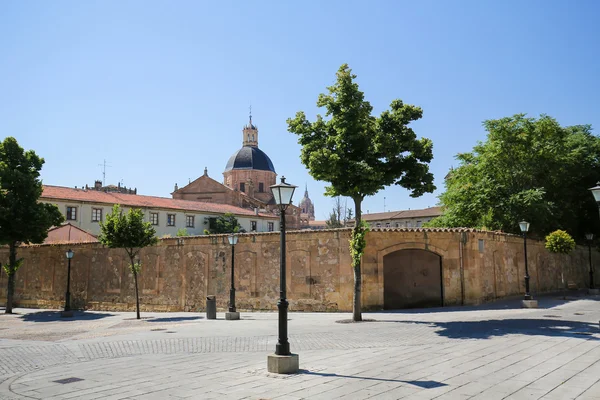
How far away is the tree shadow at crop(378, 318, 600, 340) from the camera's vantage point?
1167 centimetres

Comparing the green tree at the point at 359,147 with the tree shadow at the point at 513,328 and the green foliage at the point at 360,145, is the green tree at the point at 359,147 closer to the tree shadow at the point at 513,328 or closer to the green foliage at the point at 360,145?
the green foliage at the point at 360,145

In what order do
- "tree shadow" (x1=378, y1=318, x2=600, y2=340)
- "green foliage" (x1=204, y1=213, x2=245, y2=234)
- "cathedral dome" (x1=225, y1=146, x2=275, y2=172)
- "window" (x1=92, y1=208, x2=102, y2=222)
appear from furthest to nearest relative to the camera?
"cathedral dome" (x1=225, y1=146, x2=275, y2=172)
"green foliage" (x1=204, y1=213, x2=245, y2=234)
"window" (x1=92, y1=208, x2=102, y2=222)
"tree shadow" (x1=378, y1=318, x2=600, y2=340)

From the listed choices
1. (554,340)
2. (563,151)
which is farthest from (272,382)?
(563,151)

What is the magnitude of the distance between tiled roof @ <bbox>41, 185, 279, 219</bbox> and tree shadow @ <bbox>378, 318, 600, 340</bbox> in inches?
1609

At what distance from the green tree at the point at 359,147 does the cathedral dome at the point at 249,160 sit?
6185 centimetres

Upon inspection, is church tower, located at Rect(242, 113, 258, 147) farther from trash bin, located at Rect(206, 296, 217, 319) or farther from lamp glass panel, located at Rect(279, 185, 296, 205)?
lamp glass panel, located at Rect(279, 185, 296, 205)

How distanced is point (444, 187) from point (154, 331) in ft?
93.9

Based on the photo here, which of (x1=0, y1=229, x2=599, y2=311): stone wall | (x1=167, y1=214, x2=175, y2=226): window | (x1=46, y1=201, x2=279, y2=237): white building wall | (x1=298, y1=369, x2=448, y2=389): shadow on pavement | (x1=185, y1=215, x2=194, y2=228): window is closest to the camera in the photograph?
(x1=298, y1=369, x2=448, y2=389): shadow on pavement

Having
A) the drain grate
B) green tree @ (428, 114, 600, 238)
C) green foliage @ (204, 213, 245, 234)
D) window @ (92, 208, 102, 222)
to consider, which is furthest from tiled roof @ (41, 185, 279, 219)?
the drain grate

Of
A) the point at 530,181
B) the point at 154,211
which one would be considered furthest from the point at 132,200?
the point at 530,181

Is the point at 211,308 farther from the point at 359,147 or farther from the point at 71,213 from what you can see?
the point at 71,213

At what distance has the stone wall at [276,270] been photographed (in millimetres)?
19656

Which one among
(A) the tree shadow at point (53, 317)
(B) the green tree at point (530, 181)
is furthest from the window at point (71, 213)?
(B) the green tree at point (530, 181)

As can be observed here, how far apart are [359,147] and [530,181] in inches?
752
